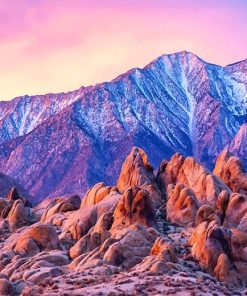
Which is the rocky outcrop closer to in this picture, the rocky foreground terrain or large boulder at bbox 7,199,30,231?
the rocky foreground terrain

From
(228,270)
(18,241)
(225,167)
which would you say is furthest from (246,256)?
(225,167)

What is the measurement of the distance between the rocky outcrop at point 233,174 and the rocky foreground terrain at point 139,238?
0.51 feet

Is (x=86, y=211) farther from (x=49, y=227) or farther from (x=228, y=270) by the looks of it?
(x=228, y=270)

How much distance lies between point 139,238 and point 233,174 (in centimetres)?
3539

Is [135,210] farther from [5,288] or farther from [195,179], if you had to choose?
[5,288]

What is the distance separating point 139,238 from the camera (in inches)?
3022

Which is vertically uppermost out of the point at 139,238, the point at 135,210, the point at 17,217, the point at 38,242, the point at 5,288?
the point at 17,217

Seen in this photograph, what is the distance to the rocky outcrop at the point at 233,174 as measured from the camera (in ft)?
349

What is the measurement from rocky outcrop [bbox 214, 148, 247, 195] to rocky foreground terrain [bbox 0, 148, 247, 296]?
0.16 m

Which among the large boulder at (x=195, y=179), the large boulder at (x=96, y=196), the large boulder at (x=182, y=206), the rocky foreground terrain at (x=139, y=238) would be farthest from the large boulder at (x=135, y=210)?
the large boulder at (x=96, y=196)

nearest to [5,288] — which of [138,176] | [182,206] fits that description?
[182,206]

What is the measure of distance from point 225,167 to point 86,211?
79.1 feet

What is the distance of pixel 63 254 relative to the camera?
3199 inches

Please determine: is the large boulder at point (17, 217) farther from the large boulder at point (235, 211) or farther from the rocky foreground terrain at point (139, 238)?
the large boulder at point (235, 211)
